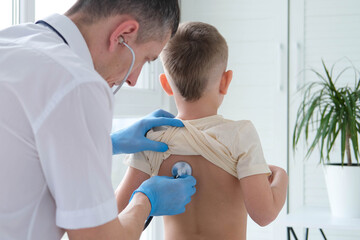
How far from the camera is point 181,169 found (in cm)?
137

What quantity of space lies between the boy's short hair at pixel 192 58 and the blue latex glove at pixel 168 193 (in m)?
0.27

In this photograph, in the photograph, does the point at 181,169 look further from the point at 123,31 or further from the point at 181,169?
the point at 123,31

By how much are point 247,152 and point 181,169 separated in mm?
187

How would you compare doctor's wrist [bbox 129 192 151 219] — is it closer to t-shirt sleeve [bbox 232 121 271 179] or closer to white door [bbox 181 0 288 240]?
t-shirt sleeve [bbox 232 121 271 179]

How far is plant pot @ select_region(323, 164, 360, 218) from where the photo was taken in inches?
94.7

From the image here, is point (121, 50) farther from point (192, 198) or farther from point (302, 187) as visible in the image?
point (302, 187)

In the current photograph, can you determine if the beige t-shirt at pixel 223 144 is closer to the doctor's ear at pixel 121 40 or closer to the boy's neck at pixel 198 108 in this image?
the boy's neck at pixel 198 108

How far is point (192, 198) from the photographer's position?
140cm

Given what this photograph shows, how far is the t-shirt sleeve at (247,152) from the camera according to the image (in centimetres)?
133

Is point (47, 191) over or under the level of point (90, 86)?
under

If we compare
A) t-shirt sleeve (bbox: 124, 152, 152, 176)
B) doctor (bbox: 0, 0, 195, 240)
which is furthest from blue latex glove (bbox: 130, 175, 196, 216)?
doctor (bbox: 0, 0, 195, 240)

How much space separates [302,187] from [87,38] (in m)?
2.19

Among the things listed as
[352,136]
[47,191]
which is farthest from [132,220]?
[352,136]

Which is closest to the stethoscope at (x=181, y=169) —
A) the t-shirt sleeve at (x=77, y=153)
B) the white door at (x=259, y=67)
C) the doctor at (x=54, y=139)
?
the doctor at (x=54, y=139)
